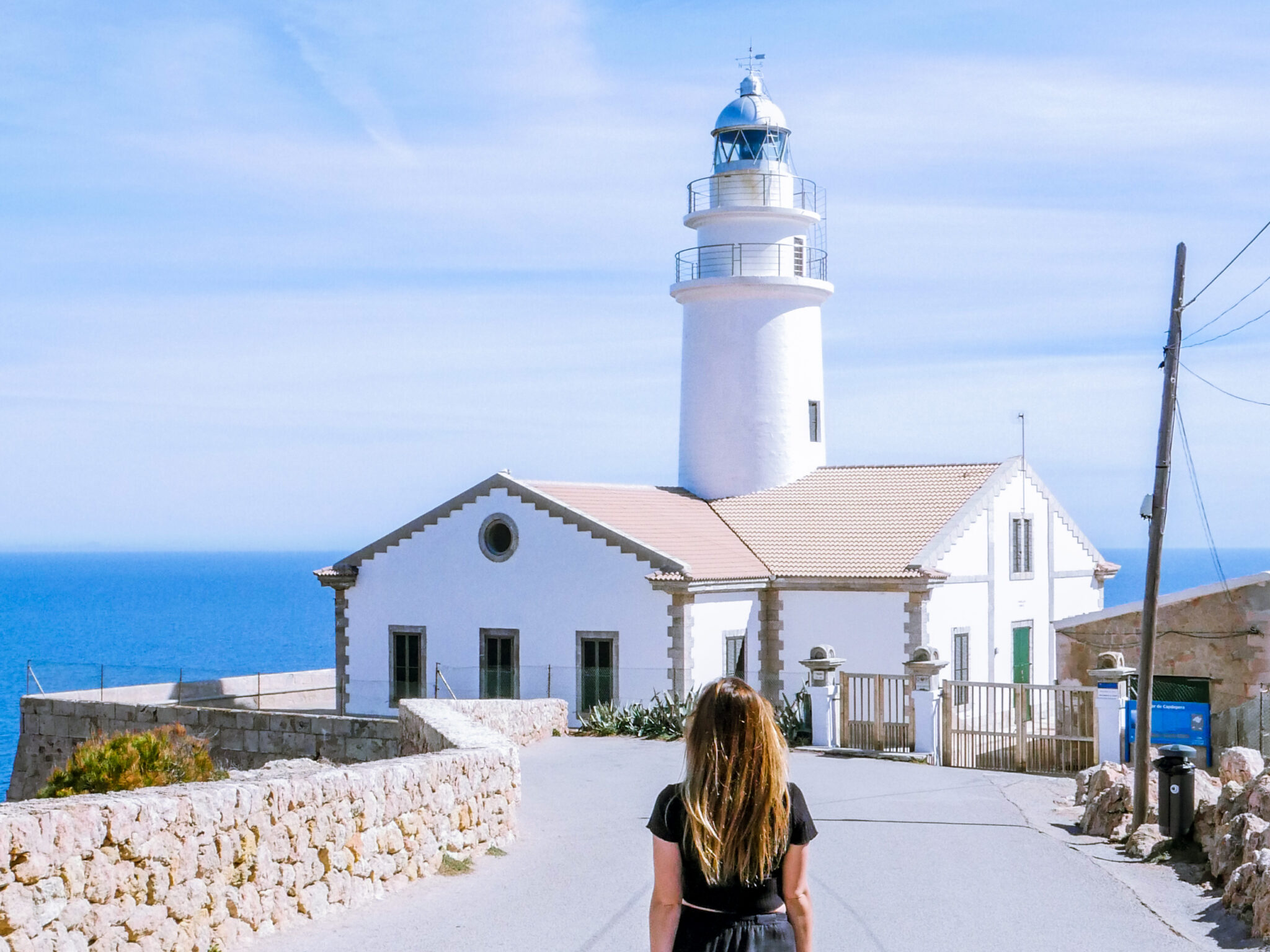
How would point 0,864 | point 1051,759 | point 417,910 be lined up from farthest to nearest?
1. point 1051,759
2. point 417,910
3. point 0,864

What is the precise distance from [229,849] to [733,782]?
5494mm

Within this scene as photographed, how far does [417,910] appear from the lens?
10203mm

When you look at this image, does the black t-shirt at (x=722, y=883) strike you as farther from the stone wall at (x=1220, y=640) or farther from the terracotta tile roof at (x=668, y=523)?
the terracotta tile roof at (x=668, y=523)

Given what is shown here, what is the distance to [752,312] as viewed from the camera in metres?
28.8

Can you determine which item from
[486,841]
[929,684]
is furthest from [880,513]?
[486,841]

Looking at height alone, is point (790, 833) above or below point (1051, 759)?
above

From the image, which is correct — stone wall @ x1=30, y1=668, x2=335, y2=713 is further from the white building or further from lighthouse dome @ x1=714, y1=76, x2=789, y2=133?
lighthouse dome @ x1=714, y1=76, x2=789, y2=133

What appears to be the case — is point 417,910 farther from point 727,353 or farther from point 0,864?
point 727,353

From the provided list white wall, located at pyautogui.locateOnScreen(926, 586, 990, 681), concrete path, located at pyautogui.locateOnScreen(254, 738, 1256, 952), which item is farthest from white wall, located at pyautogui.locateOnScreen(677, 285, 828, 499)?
concrete path, located at pyautogui.locateOnScreen(254, 738, 1256, 952)

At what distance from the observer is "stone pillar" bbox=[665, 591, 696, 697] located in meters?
23.2

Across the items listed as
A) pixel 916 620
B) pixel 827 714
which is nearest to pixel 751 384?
pixel 916 620

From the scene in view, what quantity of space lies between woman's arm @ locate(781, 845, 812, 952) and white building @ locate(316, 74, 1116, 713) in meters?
18.4

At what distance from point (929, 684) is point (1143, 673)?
6174 mm

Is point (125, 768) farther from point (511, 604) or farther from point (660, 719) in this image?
point (511, 604)
